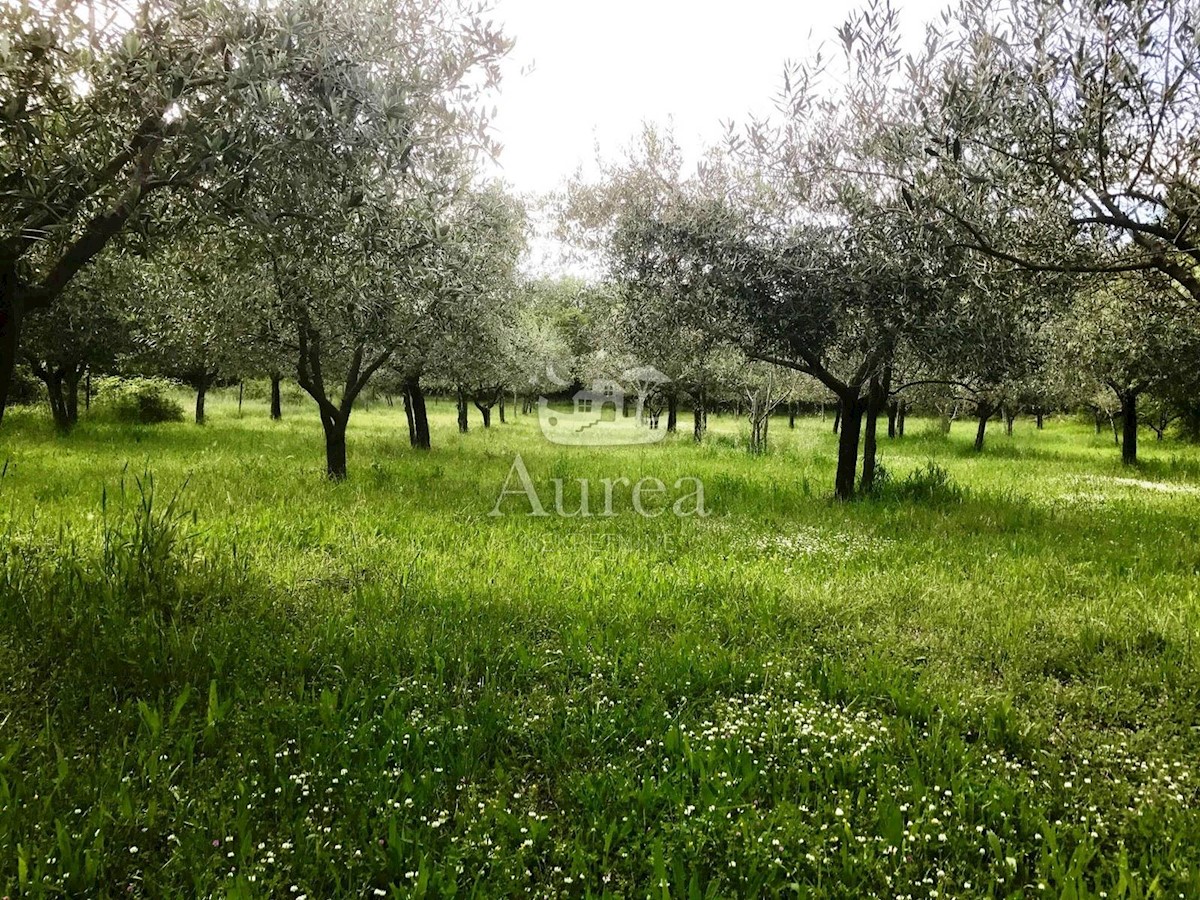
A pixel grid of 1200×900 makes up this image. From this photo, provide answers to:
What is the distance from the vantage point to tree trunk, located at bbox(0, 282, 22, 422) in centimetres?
552

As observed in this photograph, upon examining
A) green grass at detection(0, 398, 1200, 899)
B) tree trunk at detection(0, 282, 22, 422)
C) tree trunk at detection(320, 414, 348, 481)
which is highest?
tree trunk at detection(0, 282, 22, 422)

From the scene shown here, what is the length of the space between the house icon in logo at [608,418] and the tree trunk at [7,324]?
14780mm

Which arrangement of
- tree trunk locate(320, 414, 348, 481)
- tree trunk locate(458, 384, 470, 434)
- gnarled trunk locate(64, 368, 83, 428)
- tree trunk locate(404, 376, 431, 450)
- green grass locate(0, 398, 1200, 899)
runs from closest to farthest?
green grass locate(0, 398, 1200, 899)
tree trunk locate(320, 414, 348, 481)
tree trunk locate(404, 376, 431, 450)
gnarled trunk locate(64, 368, 83, 428)
tree trunk locate(458, 384, 470, 434)

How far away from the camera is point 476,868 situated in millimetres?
→ 3307

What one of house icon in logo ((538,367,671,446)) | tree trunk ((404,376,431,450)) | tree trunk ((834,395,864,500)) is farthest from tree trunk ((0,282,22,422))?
tree trunk ((404,376,431,450))

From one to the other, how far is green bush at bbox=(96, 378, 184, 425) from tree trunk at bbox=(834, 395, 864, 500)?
101 ft

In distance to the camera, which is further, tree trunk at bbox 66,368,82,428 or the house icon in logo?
the house icon in logo

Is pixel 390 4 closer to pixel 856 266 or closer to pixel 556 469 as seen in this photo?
pixel 856 266

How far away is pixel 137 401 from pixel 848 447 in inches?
1268

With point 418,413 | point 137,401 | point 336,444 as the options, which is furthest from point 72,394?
point 336,444

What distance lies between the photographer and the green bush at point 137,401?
29172 mm

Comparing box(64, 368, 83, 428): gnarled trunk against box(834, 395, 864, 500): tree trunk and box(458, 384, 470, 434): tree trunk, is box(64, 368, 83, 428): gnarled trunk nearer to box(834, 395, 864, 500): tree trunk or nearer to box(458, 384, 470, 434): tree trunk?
box(458, 384, 470, 434): tree trunk

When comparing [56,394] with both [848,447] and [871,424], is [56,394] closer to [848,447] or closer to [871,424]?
[848,447]

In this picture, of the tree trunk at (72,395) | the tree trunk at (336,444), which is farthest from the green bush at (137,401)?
the tree trunk at (336,444)
